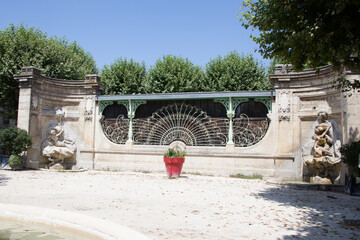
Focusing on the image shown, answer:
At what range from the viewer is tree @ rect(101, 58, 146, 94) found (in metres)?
19.0

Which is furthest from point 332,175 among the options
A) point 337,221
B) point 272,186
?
point 337,221

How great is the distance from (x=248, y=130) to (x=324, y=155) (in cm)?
299

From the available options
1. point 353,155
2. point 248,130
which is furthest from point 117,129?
point 353,155

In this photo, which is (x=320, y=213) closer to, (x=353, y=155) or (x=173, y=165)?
(x=353, y=155)

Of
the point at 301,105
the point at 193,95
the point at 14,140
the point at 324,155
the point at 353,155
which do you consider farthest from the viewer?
the point at 193,95

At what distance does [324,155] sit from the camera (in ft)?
32.7

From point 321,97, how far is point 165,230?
8699mm

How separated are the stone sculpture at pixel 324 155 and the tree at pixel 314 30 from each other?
455cm

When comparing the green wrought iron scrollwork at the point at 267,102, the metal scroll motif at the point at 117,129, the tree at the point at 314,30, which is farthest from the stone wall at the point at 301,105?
the metal scroll motif at the point at 117,129

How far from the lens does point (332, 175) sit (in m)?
10.1

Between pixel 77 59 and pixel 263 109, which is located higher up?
pixel 77 59

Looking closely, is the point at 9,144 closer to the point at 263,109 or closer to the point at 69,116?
the point at 69,116

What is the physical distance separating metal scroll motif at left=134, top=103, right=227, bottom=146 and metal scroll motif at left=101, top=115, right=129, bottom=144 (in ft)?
1.61

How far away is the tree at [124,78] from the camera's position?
18953 millimetres
